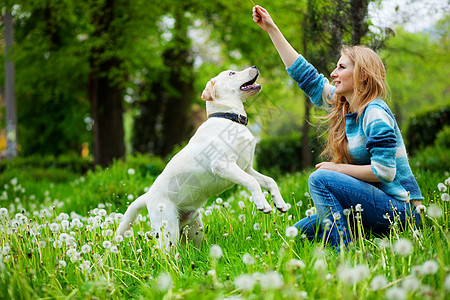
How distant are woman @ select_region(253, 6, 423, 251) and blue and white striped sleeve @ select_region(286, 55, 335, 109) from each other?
0.35m

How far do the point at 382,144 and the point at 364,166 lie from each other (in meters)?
0.24

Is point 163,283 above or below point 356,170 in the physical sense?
below

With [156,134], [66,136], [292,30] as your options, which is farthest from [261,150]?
[66,136]

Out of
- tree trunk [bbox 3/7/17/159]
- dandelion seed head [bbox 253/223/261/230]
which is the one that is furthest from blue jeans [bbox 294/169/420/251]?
tree trunk [bbox 3/7/17/159]

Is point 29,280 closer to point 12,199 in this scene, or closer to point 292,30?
point 12,199

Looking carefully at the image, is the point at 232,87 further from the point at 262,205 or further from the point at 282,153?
the point at 282,153

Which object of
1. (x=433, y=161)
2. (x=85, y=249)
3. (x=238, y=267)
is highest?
(x=85, y=249)

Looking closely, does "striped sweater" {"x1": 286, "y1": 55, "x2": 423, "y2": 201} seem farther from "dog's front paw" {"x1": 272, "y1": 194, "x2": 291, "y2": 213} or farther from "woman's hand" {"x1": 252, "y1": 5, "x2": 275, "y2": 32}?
"woman's hand" {"x1": 252, "y1": 5, "x2": 275, "y2": 32}

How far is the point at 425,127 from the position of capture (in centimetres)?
944

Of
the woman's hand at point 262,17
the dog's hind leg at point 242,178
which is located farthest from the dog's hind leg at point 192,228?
the woman's hand at point 262,17

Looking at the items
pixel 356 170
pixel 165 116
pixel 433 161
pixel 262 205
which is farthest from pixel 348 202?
pixel 165 116

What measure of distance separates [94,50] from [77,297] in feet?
28.5

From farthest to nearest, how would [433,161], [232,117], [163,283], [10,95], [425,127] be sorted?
1. [10,95]
2. [425,127]
3. [433,161]
4. [232,117]
5. [163,283]

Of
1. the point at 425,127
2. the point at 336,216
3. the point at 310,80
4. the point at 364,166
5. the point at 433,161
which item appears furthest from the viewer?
the point at 425,127
